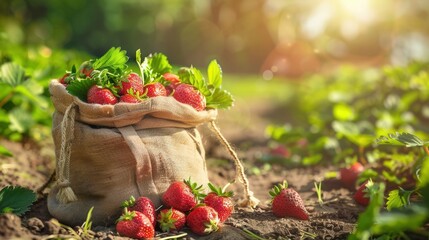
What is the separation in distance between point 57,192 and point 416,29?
1865 centimetres

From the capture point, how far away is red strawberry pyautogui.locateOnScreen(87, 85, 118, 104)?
2.80 m

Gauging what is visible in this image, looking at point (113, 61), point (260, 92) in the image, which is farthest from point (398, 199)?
point (260, 92)

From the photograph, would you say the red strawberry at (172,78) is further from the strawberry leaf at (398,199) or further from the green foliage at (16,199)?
the strawberry leaf at (398,199)

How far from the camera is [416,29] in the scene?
19.7 meters

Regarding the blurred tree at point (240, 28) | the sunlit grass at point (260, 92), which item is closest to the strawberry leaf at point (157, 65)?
the sunlit grass at point (260, 92)

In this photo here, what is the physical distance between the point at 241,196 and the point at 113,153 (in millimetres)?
1057

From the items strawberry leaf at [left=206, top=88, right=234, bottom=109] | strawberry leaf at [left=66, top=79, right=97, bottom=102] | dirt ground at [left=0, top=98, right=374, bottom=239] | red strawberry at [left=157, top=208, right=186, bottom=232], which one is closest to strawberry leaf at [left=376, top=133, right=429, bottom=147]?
dirt ground at [left=0, top=98, right=374, bottom=239]

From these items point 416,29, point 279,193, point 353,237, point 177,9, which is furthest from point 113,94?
point 416,29

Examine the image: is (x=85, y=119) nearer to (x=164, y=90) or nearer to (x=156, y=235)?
(x=164, y=90)

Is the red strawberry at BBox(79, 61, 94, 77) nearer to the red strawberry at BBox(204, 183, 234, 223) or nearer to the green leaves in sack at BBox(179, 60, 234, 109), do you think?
the green leaves in sack at BBox(179, 60, 234, 109)

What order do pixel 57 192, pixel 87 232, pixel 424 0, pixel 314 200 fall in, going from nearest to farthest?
pixel 87 232 < pixel 57 192 < pixel 314 200 < pixel 424 0

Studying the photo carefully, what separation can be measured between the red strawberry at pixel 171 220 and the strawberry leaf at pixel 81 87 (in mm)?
690

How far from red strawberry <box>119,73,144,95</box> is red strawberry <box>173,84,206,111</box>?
20cm

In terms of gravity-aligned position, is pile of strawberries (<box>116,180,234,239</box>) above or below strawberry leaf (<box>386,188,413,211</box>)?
above
